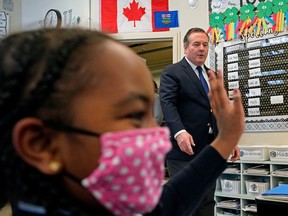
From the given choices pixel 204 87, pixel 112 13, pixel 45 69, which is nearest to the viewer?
pixel 45 69

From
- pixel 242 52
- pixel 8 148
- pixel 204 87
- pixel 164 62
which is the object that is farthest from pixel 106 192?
pixel 164 62

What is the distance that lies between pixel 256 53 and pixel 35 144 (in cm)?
267

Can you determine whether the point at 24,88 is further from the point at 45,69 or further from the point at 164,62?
the point at 164,62

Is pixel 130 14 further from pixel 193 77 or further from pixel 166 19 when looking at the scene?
pixel 193 77

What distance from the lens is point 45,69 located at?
0.55 meters

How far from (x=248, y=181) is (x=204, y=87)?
37.9 inches

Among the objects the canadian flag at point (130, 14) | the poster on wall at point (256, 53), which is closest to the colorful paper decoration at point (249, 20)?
the poster on wall at point (256, 53)

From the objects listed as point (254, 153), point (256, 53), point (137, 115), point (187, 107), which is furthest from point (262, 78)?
point (137, 115)

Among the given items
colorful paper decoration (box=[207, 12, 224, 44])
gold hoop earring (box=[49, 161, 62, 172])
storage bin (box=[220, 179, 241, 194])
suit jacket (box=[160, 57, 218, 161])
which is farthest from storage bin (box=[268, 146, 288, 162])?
gold hoop earring (box=[49, 161, 62, 172])

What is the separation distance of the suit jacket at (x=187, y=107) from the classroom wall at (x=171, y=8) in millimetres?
662

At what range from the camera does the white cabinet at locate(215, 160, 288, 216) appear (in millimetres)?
2678

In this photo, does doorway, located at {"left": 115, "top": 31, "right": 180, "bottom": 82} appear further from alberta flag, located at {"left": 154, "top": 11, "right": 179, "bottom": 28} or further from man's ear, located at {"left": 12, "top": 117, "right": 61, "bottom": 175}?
man's ear, located at {"left": 12, "top": 117, "right": 61, "bottom": 175}

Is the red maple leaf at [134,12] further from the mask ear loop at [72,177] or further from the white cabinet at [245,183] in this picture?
the mask ear loop at [72,177]

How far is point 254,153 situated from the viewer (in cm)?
279
